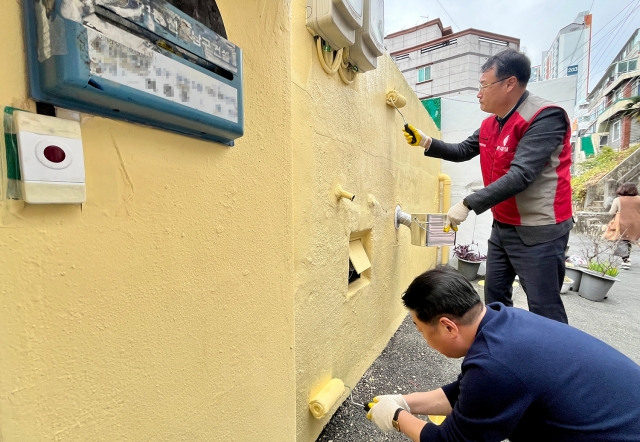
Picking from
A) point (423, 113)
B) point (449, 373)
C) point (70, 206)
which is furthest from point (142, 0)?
point (423, 113)

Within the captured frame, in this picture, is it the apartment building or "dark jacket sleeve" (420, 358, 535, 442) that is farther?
the apartment building

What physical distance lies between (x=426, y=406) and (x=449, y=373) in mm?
900

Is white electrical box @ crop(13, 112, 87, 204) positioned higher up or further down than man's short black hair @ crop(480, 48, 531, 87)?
further down

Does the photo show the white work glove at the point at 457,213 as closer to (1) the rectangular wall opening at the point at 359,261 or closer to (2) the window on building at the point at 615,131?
(1) the rectangular wall opening at the point at 359,261

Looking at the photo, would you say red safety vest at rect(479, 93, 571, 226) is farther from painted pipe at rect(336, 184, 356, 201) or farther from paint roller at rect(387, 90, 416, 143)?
painted pipe at rect(336, 184, 356, 201)

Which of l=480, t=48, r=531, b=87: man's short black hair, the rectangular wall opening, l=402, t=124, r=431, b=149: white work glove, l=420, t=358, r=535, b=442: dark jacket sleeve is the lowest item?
l=420, t=358, r=535, b=442: dark jacket sleeve

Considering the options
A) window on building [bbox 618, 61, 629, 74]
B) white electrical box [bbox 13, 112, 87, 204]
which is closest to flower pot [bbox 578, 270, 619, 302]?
white electrical box [bbox 13, 112, 87, 204]

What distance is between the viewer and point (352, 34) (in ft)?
4.66

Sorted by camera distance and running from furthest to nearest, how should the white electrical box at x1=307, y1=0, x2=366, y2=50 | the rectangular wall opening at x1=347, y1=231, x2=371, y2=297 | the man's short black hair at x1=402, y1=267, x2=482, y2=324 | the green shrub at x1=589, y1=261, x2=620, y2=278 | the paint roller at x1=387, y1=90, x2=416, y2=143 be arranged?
the green shrub at x1=589, y1=261, x2=620, y2=278 → the paint roller at x1=387, y1=90, x2=416, y2=143 → the rectangular wall opening at x1=347, y1=231, x2=371, y2=297 → the white electrical box at x1=307, y1=0, x2=366, y2=50 → the man's short black hair at x1=402, y1=267, x2=482, y2=324

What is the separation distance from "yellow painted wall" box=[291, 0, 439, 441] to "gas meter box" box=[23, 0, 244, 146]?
2.15 ft

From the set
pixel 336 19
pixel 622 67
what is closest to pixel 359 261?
pixel 336 19

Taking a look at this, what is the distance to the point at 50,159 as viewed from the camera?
0.42 m

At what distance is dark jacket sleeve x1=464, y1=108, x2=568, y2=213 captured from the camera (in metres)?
1.67

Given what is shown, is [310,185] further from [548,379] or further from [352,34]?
[548,379]
